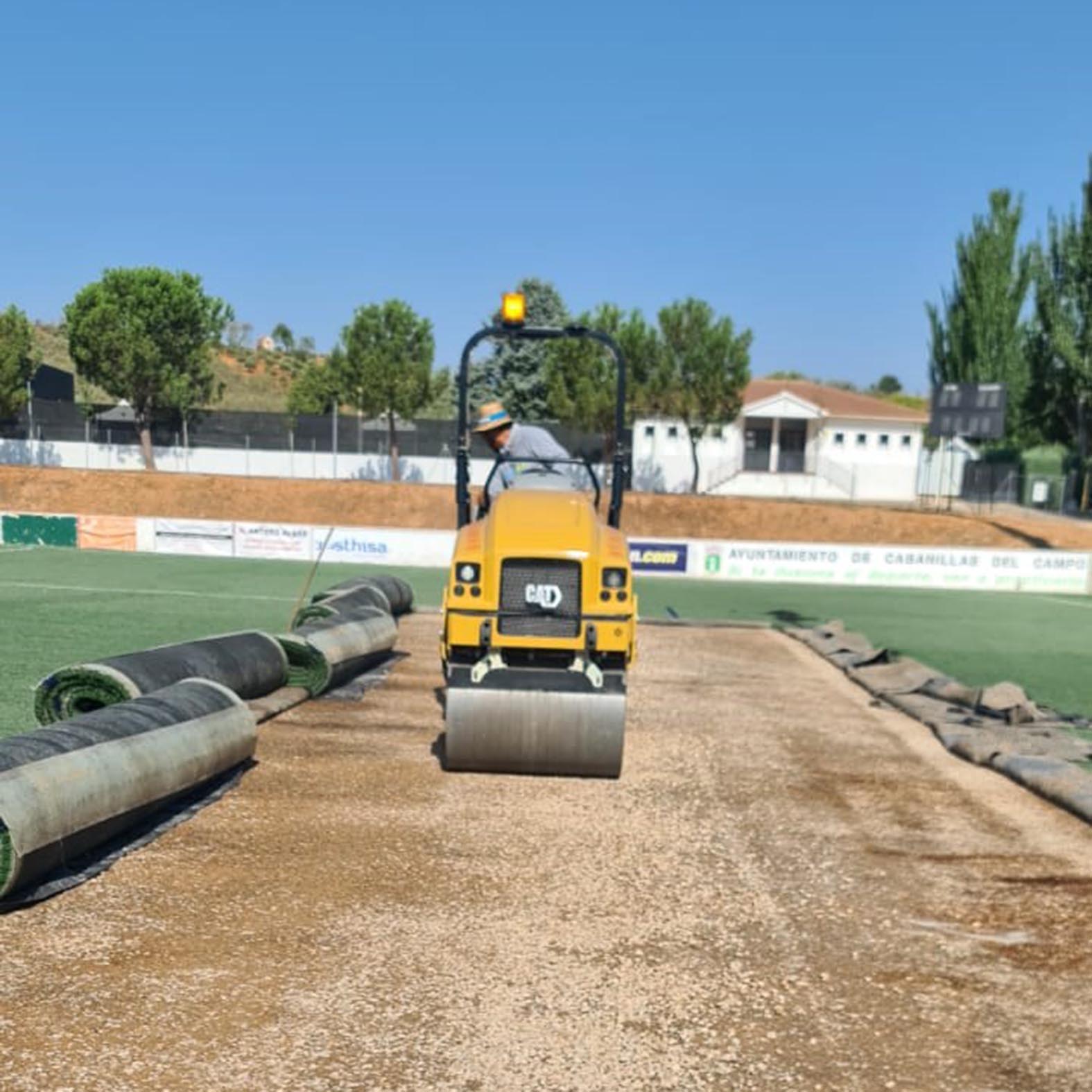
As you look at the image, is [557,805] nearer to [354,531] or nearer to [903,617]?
[903,617]

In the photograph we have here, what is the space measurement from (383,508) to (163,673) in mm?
29591

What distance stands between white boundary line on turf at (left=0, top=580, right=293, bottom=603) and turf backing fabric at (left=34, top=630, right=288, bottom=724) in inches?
335

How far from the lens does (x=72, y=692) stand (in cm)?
714

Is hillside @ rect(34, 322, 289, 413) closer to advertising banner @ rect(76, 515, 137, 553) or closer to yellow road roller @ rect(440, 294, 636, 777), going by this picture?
advertising banner @ rect(76, 515, 137, 553)

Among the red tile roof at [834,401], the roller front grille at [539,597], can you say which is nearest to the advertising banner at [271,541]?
the roller front grille at [539,597]

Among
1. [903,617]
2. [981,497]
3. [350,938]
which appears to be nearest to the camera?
[350,938]

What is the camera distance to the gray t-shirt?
755 centimetres

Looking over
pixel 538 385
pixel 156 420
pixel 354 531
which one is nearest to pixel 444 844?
pixel 354 531

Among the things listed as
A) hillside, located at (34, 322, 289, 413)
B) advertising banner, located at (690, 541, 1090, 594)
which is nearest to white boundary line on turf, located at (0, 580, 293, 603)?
advertising banner, located at (690, 541, 1090, 594)

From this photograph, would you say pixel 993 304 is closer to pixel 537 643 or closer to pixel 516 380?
pixel 516 380

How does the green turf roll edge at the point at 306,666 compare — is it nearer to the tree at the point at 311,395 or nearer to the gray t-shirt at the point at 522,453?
the gray t-shirt at the point at 522,453

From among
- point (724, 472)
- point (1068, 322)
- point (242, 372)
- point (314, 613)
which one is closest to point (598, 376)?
point (724, 472)

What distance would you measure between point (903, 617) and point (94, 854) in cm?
1620

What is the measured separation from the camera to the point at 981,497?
43.2 meters
